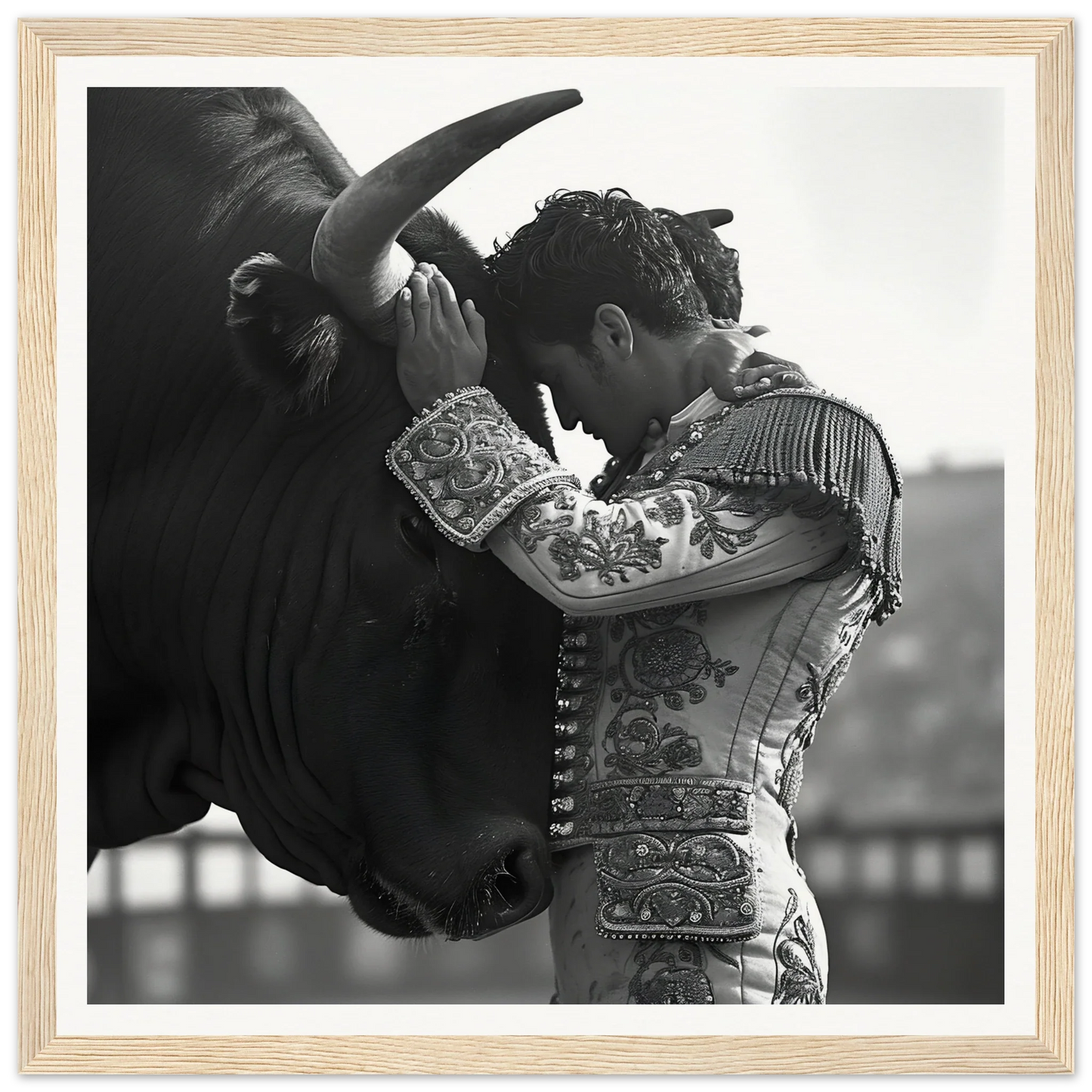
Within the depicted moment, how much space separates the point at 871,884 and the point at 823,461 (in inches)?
33.7

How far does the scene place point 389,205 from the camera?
5.68 ft

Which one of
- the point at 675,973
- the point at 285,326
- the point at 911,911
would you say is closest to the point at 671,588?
the point at 675,973

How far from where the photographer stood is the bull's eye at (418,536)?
183 centimetres

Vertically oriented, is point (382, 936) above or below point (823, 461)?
below

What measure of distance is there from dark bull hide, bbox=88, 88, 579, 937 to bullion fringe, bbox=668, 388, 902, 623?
27 cm

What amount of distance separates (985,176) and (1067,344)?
23 centimetres

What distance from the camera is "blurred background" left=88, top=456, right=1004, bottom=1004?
6.17ft

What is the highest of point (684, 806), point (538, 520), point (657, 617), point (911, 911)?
point (538, 520)

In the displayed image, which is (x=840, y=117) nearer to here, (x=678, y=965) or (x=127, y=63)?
(x=127, y=63)

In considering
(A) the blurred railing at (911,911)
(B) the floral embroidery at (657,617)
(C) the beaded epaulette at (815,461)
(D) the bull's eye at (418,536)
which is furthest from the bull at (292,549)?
(A) the blurred railing at (911,911)

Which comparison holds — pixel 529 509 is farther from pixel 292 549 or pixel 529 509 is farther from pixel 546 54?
pixel 546 54

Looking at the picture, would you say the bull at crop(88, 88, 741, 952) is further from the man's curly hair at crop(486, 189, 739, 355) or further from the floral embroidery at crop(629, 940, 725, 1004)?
the floral embroidery at crop(629, 940, 725, 1004)

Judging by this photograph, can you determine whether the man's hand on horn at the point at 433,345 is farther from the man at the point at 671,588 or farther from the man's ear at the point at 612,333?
the man's ear at the point at 612,333

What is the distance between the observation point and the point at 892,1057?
5.80 ft
